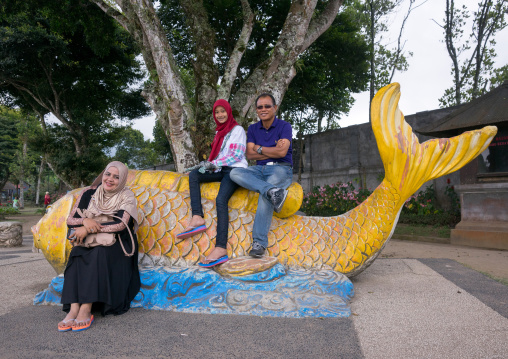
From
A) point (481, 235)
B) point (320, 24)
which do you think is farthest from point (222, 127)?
point (481, 235)

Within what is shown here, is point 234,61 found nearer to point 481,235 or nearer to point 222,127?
point 222,127

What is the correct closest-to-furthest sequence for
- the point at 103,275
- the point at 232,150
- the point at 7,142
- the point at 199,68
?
the point at 103,275
the point at 232,150
the point at 199,68
the point at 7,142

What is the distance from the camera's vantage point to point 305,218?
133 inches

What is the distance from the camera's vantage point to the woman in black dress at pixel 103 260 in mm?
2475

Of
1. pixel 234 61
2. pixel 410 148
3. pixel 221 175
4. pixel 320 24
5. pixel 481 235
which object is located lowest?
pixel 481 235

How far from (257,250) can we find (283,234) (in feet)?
1.09

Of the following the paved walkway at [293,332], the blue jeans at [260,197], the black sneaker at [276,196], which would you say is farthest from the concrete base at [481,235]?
the black sneaker at [276,196]

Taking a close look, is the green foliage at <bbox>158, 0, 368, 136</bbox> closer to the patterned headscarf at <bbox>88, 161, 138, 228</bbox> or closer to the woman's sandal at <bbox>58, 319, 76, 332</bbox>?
the patterned headscarf at <bbox>88, 161, 138, 228</bbox>

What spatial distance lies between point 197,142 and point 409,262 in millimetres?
3497

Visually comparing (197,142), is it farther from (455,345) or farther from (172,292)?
(455,345)

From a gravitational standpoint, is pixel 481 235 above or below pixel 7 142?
below

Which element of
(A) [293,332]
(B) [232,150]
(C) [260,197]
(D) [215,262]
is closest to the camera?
(A) [293,332]

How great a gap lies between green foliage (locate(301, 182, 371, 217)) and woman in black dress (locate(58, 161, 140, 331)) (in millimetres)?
7831

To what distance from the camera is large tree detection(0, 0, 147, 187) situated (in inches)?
436
